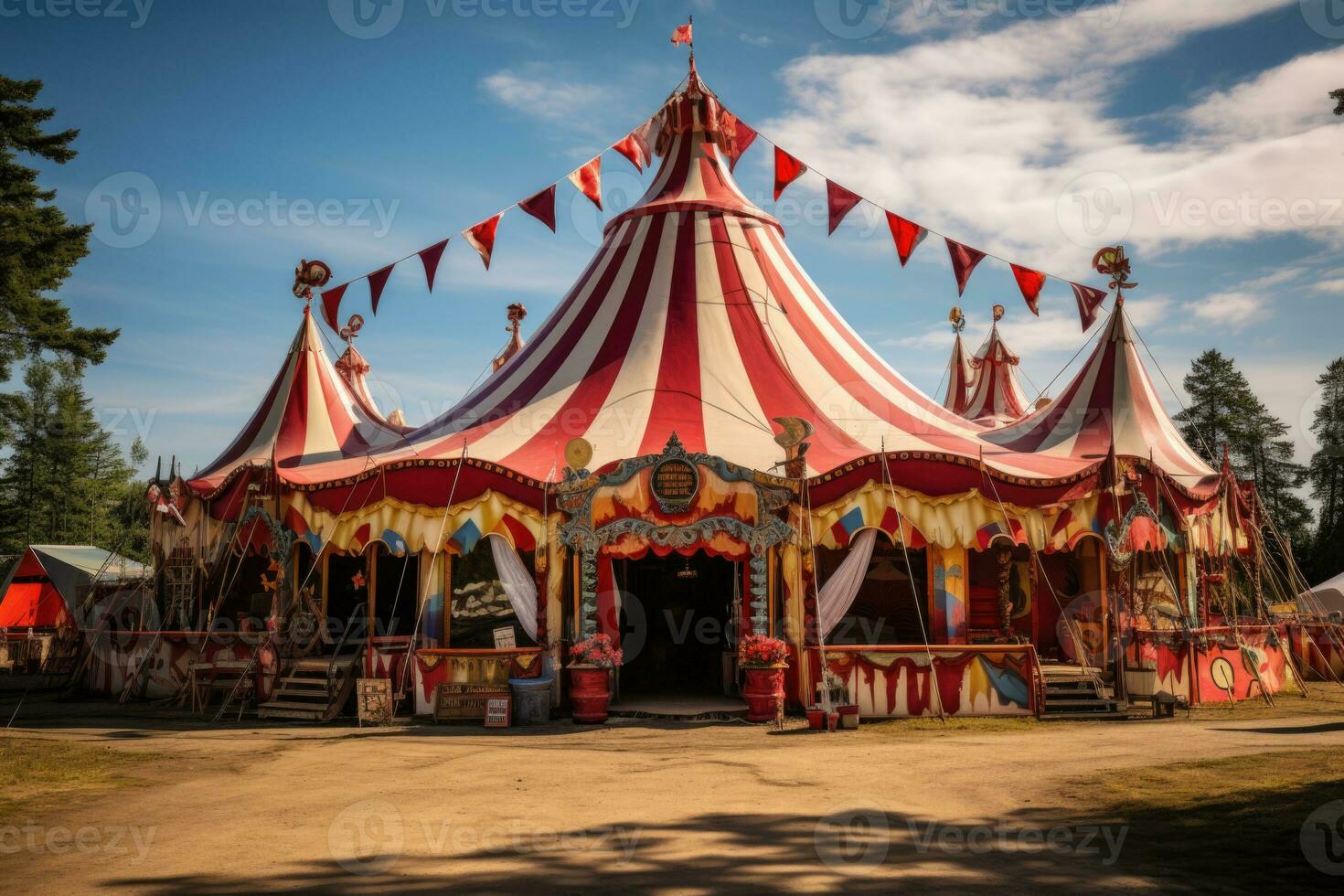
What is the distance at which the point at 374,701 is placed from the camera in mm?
10211

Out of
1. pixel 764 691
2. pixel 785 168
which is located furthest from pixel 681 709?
pixel 785 168

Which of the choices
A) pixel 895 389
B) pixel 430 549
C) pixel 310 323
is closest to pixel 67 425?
pixel 310 323

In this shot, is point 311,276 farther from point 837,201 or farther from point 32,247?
point 837,201

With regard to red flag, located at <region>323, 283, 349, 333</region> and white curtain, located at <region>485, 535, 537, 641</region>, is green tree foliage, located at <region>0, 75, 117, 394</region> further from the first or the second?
white curtain, located at <region>485, 535, 537, 641</region>

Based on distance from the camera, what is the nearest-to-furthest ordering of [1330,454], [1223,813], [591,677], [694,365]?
[1223,813] → [591,677] → [694,365] → [1330,454]

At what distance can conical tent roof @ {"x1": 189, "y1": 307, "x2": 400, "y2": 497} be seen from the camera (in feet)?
45.3

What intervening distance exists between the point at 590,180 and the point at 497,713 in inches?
307

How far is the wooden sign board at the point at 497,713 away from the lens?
32.6ft

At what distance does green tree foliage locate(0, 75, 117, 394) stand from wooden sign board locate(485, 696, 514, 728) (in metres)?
9.07

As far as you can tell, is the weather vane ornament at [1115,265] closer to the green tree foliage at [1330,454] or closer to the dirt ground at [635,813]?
the dirt ground at [635,813]

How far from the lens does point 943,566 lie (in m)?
10.9

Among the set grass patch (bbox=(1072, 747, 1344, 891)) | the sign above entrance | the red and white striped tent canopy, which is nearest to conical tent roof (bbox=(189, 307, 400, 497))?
the red and white striped tent canopy

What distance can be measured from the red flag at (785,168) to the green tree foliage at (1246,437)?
713 inches

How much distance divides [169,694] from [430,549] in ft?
13.8
